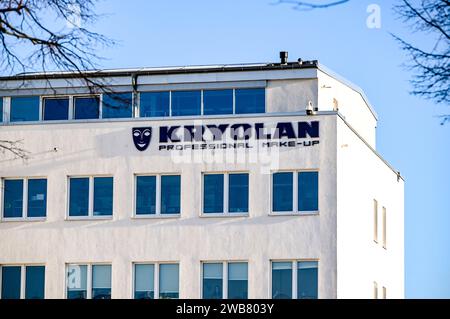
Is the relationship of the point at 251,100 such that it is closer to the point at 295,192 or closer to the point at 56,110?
the point at 295,192

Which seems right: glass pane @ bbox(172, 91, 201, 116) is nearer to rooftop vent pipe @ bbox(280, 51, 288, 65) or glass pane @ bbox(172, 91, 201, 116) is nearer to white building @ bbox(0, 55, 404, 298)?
white building @ bbox(0, 55, 404, 298)

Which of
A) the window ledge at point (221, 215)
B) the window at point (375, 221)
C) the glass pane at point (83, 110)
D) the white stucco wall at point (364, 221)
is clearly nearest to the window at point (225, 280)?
the window ledge at point (221, 215)

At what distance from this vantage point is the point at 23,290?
150ft

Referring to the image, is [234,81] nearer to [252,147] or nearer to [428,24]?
[252,147]

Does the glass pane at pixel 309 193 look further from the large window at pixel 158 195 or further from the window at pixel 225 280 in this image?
the large window at pixel 158 195

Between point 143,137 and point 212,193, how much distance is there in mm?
2983

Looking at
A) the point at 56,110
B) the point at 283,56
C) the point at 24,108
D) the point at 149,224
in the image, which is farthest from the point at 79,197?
the point at 283,56

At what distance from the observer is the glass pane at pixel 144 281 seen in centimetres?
4500

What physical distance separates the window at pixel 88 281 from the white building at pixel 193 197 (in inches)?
1.7

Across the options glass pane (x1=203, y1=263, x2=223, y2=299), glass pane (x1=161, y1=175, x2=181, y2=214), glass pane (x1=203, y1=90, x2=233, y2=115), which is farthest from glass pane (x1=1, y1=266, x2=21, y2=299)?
glass pane (x1=203, y1=90, x2=233, y2=115)

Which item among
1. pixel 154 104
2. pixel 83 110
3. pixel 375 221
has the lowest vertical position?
pixel 375 221

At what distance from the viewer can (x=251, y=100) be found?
48.0 m

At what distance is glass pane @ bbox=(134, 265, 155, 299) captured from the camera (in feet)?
148

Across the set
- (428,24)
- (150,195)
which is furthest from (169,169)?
(428,24)
